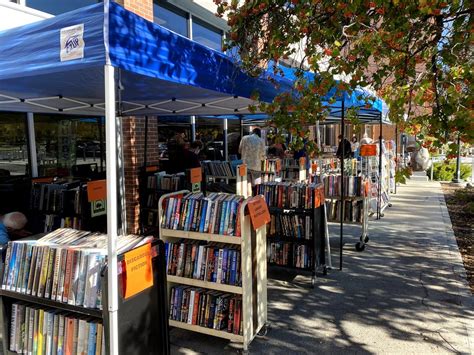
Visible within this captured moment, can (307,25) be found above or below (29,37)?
above

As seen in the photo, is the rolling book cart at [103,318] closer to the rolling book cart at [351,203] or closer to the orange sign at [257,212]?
the orange sign at [257,212]

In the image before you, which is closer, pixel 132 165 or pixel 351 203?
pixel 351 203

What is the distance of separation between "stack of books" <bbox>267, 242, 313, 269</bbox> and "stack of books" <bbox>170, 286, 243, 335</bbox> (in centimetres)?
177

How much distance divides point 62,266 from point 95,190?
2189 millimetres

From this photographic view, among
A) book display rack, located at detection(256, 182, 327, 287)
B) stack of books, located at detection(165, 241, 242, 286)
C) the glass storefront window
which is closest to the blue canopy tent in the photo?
stack of books, located at detection(165, 241, 242, 286)

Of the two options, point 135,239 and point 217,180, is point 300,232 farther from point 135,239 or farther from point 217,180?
point 217,180

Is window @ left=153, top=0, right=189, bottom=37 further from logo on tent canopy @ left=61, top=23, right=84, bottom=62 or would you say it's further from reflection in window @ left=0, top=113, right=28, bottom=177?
logo on tent canopy @ left=61, top=23, right=84, bottom=62

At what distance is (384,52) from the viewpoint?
151 inches

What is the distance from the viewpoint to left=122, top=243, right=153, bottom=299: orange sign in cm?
242

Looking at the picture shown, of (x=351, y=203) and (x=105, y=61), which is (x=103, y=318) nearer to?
(x=105, y=61)

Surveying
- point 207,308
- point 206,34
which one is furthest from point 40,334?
point 206,34

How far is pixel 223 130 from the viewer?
1189 centimetres

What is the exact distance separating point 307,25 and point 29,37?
272cm

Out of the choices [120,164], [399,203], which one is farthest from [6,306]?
[399,203]
